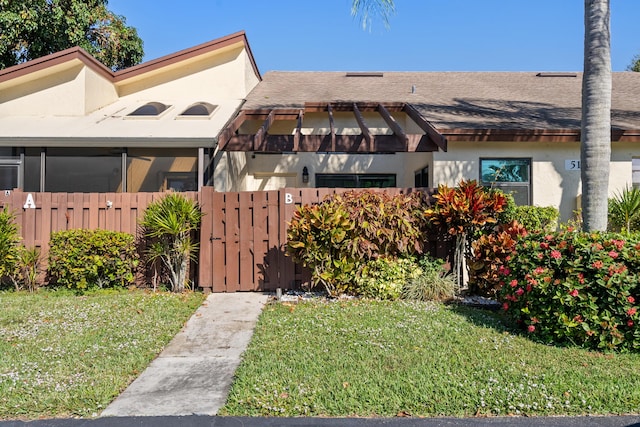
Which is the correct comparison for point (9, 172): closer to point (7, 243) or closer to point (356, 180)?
point (7, 243)

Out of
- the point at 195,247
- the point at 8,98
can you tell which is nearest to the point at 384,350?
the point at 195,247

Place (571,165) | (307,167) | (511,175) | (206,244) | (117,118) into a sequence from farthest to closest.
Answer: (307,167) < (117,118) < (511,175) < (571,165) < (206,244)

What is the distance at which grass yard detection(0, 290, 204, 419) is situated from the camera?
411 centimetres

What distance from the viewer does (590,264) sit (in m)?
5.39

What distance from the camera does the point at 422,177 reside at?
464 inches

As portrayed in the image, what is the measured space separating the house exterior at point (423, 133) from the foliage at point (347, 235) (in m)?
1.95

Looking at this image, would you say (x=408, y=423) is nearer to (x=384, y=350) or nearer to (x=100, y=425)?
(x=384, y=350)

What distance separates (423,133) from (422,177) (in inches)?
43.8

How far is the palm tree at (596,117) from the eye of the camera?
6930 millimetres

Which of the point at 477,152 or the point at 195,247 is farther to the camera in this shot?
the point at 477,152

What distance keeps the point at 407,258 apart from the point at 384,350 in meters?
3.13

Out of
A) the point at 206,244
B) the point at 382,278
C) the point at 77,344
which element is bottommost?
the point at 77,344

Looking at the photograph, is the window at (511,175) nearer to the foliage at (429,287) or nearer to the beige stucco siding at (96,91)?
the foliage at (429,287)

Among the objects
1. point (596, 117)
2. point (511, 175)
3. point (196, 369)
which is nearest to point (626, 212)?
point (511, 175)
